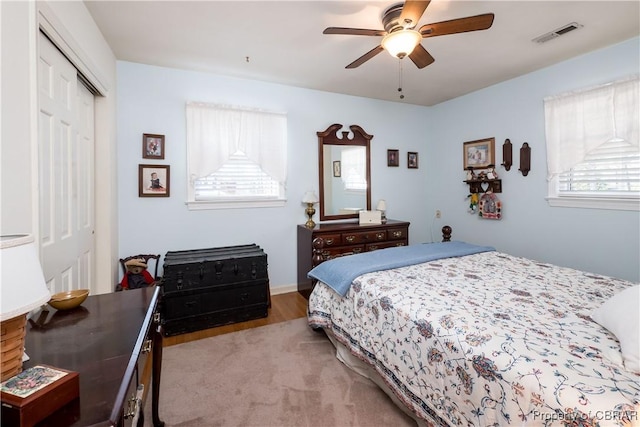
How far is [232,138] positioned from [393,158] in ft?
7.61

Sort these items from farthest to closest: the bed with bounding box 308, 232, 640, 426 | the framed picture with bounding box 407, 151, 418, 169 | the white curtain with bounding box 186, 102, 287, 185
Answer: the framed picture with bounding box 407, 151, 418, 169 < the white curtain with bounding box 186, 102, 287, 185 < the bed with bounding box 308, 232, 640, 426

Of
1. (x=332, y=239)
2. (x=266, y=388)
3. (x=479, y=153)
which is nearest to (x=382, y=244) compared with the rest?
(x=332, y=239)

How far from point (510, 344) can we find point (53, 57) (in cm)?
274

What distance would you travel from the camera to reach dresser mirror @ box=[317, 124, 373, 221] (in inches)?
156

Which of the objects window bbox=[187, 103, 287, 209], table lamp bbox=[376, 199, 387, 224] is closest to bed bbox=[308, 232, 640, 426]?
window bbox=[187, 103, 287, 209]

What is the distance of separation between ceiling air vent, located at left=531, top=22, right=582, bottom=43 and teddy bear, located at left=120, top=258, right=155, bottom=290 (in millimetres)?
4084

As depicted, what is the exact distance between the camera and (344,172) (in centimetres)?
410

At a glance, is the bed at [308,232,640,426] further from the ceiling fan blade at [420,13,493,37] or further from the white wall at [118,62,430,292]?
the ceiling fan blade at [420,13,493,37]

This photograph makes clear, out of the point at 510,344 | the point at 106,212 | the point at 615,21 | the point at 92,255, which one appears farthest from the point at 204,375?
the point at 615,21

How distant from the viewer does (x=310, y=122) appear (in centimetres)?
385

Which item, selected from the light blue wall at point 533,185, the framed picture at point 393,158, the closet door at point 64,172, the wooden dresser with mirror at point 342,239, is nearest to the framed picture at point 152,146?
the closet door at point 64,172

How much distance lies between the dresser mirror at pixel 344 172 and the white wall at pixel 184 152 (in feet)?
0.38

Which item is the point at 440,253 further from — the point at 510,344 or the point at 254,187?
the point at 254,187

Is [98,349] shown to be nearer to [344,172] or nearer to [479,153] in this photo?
Result: [344,172]
